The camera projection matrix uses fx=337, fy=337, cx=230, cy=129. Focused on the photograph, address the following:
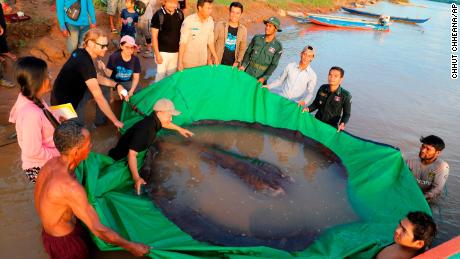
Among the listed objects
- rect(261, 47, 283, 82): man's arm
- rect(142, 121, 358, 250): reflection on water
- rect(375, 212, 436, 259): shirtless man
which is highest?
rect(261, 47, 283, 82): man's arm

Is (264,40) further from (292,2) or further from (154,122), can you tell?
(292,2)

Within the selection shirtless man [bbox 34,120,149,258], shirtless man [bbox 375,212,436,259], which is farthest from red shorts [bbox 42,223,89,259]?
shirtless man [bbox 375,212,436,259]

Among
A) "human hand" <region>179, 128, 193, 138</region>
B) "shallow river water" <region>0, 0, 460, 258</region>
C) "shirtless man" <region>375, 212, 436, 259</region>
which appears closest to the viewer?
→ "shirtless man" <region>375, 212, 436, 259</region>

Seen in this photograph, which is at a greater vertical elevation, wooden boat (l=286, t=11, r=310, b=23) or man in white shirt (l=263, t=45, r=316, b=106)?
A: wooden boat (l=286, t=11, r=310, b=23)

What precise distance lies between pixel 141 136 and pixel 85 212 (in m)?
1.32

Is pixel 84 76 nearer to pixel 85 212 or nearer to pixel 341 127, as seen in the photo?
pixel 85 212

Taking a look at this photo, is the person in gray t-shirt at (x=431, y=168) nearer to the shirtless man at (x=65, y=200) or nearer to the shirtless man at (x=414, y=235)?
the shirtless man at (x=414, y=235)

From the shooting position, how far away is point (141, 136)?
349cm

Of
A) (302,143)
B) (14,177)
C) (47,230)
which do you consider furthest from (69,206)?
(302,143)

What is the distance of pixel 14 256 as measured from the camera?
2.97m

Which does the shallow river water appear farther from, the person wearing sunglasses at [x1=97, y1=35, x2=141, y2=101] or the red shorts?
the person wearing sunglasses at [x1=97, y1=35, x2=141, y2=101]

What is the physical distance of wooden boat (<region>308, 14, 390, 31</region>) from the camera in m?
17.6

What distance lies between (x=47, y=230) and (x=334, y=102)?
153 inches

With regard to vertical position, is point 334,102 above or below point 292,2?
below
